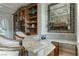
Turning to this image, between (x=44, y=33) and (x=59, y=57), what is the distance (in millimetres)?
277

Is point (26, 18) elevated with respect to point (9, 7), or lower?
lower

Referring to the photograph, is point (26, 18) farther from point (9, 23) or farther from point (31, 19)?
point (9, 23)

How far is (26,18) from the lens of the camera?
1393 mm

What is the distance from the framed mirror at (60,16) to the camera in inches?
53.9

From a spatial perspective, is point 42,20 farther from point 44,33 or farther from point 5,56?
point 5,56

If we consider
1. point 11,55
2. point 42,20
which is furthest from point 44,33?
point 11,55

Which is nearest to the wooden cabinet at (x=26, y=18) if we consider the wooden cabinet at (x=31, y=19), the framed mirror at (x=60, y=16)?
the wooden cabinet at (x=31, y=19)

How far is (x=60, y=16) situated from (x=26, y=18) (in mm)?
334

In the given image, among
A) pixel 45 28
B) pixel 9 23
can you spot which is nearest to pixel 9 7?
pixel 9 23

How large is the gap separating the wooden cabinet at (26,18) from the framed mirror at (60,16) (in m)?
0.15

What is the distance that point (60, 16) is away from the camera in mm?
1397

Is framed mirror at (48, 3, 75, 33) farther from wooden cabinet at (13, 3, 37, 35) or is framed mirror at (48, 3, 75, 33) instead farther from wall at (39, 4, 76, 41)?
wooden cabinet at (13, 3, 37, 35)

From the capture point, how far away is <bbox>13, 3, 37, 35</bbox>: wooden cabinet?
138cm

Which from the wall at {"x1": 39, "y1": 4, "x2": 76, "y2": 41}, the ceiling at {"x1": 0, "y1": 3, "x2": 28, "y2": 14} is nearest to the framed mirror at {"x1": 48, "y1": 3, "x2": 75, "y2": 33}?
the wall at {"x1": 39, "y1": 4, "x2": 76, "y2": 41}
